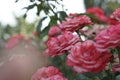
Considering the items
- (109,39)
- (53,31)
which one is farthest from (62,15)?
(109,39)

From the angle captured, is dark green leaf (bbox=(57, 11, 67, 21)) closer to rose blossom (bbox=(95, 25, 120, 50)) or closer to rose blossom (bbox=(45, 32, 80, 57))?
rose blossom (bbox=(45, 32, 80, 57))

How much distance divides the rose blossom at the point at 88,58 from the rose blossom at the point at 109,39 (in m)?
0.03

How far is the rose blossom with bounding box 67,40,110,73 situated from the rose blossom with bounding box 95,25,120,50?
0.09 feet

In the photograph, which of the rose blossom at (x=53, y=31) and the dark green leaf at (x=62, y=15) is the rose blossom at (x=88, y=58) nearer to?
the dark green leaf at (x=62, y=15)

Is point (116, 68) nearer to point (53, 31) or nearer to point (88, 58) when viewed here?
point (88, 58)

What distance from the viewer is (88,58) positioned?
158 centimetres

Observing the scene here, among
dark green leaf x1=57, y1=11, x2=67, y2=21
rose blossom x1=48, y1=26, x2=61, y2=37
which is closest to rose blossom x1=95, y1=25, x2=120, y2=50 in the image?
dark green leaf x1=57, y1=11, x2=67, y2=21

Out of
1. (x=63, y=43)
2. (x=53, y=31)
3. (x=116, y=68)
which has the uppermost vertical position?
(x=63, y=43)

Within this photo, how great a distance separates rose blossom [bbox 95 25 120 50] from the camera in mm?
1573

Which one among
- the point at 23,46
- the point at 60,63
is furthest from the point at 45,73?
the point at 23,46

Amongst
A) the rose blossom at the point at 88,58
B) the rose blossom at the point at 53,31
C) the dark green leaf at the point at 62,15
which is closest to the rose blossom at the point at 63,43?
the rose blossom at the point at 88,58

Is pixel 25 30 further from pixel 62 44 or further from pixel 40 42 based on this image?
pixel 62 44

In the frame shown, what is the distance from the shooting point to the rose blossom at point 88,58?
157cm

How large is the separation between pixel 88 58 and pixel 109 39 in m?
0.11
